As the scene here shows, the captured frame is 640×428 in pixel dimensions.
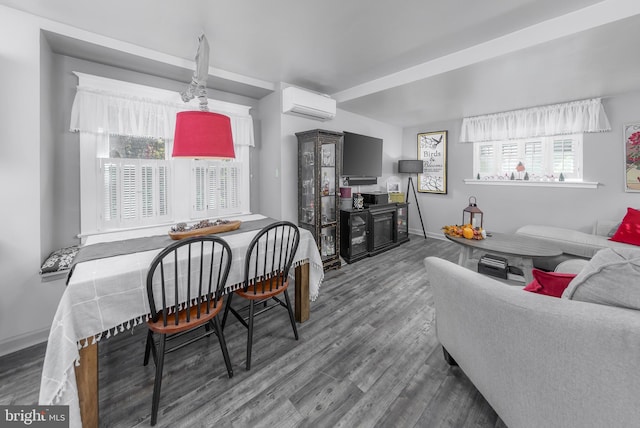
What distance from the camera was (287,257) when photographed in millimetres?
2082

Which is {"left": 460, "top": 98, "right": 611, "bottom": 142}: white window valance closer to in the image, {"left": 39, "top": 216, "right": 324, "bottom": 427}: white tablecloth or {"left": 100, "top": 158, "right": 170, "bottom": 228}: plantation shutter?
{"left": 100, "top": 158, "right": 170, "bottom": 228}: plantation shutter

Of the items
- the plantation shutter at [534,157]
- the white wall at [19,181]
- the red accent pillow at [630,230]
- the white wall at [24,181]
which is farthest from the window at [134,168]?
the red accent pillow at [630,230]

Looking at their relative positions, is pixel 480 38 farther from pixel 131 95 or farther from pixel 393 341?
pixel 131 95

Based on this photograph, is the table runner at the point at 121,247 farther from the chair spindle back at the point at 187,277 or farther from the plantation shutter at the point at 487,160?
the plantation shutter at the point at 487,160

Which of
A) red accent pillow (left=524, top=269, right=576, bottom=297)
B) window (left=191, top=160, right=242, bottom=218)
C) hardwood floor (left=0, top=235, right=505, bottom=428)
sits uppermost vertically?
window (left=191, top=160, right=242, bottom=218)

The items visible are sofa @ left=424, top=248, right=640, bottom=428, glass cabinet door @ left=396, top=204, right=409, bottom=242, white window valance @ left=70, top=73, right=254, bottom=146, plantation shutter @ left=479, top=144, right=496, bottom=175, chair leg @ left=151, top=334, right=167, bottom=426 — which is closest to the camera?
sofa @ left=424, top=248, right=640, bottom=428

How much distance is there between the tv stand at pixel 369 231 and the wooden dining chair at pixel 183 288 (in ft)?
→ 8.23

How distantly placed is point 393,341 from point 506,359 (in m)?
1.06

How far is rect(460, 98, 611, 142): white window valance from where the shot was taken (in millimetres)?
3656

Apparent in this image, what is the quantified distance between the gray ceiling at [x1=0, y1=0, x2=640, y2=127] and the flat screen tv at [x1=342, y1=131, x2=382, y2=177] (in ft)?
2.76

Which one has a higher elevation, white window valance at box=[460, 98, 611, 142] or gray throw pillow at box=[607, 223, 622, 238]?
white window valance at box=[460, 98, 611, 142]

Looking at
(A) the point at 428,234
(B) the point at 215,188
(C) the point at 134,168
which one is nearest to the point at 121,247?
(C) the point at 134,168

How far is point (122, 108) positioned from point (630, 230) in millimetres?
6069

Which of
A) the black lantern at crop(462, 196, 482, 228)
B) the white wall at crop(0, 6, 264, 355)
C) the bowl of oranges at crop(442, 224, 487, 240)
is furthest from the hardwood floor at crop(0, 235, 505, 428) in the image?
the black lantern at crop(462, 196, 482, 228)
